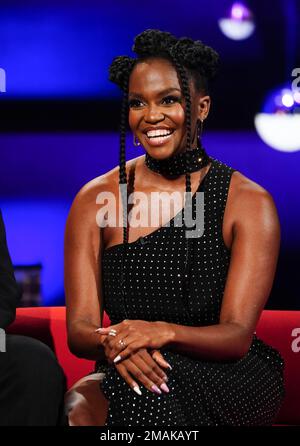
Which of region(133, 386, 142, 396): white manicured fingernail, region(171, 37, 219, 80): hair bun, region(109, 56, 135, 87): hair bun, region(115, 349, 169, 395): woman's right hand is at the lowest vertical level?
region(133, 386, 142, 396): white manicured fingernail

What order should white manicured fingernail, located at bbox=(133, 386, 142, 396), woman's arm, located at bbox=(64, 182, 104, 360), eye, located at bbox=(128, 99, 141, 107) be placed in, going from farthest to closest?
1. eye, located at bbox=(128, 99, 141, 107)
2. woman's arm, located at bbox=(64, 182, 104, 360)
3. white manicured fingernail, located at bbox=(133, 386, 142, 396)

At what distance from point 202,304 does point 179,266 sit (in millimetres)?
98

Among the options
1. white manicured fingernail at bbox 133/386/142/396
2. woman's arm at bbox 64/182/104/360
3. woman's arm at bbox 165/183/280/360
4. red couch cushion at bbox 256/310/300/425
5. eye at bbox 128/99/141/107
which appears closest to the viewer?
white manicured fingernail at bbox 133/386/142/396

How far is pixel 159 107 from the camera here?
2090mm

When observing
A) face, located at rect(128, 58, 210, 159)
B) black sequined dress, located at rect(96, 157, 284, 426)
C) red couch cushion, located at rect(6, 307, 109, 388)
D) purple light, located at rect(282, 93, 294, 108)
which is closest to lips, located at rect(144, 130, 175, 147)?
face, located at rect(128, 58, 210, 159)

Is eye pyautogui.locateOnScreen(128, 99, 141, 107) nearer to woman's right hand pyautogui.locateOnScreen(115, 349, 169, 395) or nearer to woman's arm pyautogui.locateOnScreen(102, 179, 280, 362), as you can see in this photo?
woman's arm pyautogui.locateOnScreen(102, 179, 280, 362)

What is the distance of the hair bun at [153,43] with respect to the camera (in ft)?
6.85

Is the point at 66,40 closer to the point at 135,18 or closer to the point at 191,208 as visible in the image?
the point at 135,18

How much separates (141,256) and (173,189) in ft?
0.60

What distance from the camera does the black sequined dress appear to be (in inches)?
73.9

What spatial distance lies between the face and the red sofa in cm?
57

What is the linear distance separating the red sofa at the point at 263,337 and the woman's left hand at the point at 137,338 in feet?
1.74

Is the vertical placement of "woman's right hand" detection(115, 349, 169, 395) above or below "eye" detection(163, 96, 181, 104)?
below
